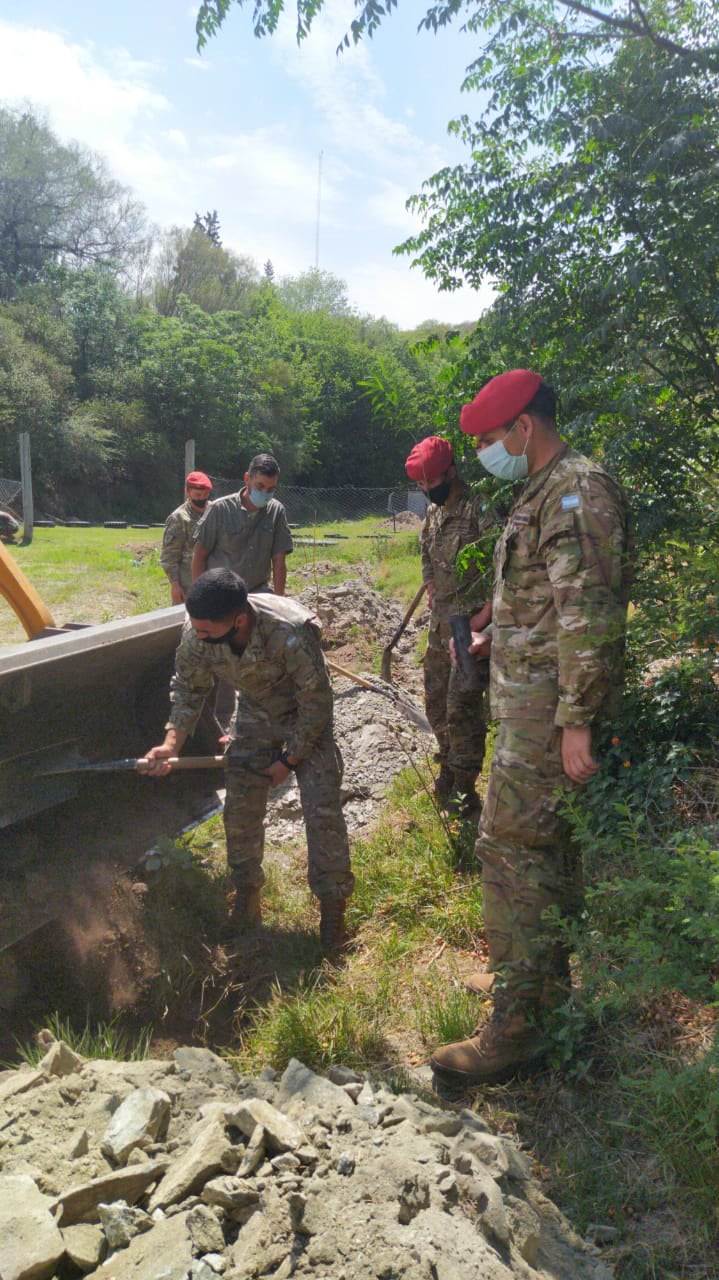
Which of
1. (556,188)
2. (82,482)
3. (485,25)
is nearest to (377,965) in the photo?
(556,188)

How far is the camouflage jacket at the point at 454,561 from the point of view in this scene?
4453mm

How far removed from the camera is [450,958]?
3496 mm

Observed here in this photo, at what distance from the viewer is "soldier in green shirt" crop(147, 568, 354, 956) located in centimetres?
358

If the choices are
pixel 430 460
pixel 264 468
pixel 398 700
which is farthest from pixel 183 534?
pixel 430 460

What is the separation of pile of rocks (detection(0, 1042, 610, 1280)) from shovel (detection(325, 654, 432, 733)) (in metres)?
4.08

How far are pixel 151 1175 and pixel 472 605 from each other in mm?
3088

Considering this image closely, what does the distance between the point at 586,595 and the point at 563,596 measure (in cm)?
7

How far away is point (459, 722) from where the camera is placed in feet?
14.0

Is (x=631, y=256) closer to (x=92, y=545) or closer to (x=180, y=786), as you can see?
(x=180, y=786)

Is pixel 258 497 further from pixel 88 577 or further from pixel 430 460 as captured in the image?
pixel 88 577

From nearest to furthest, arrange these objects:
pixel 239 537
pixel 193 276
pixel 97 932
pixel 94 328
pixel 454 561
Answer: pixel 97 932
pixel 454 561
pixel 239 537
pixel 94 328
pixel 193 276

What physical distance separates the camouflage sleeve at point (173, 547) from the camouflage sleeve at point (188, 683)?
3.37 m

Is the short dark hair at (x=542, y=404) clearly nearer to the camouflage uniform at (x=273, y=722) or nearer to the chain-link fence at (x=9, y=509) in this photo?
the camouflage uniform at (x=273, y=722)

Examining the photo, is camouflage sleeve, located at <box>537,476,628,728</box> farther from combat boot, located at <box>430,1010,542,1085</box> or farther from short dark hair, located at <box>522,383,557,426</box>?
combat boot, located at <box>430,1010,542,1085</box>
